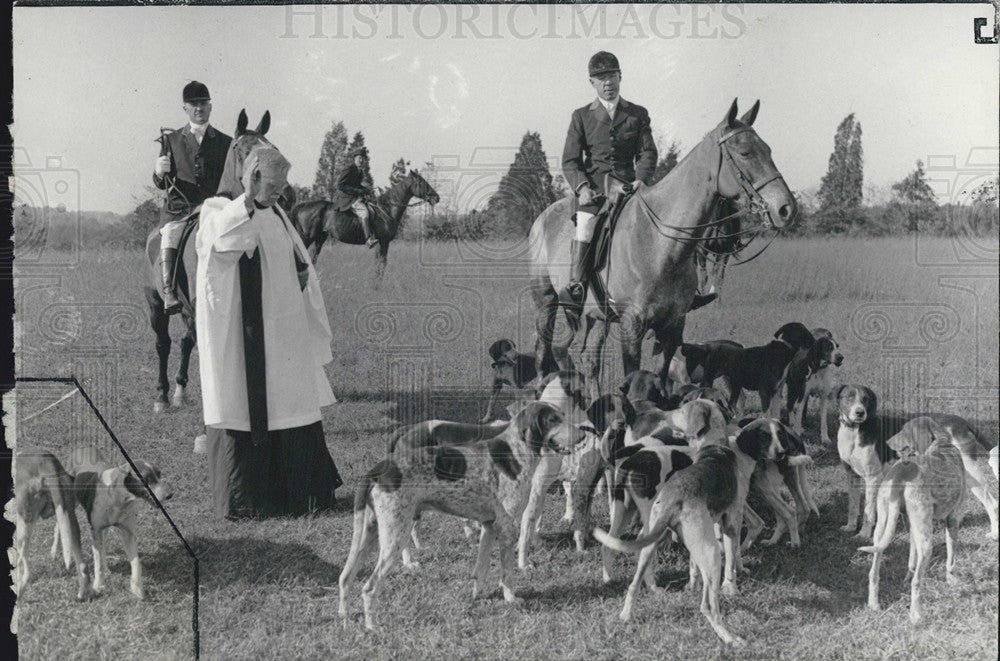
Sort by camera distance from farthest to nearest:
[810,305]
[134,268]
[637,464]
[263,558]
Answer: [810,305] → [134,268] → [263,558] → [637,464]

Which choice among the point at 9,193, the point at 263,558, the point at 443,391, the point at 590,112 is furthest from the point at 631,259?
the point at 9,193

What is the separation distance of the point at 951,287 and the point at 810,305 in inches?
37.0

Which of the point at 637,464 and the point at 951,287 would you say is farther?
the point at 951,287

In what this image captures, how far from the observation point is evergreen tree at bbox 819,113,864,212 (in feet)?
22.3

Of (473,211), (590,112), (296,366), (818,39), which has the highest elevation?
(818,39)

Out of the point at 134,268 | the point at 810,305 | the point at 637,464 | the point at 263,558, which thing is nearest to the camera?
the point at 637,464

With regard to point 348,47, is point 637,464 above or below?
below

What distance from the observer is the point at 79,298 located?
6543 millimetres

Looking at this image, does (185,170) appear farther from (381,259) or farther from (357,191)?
(381,259)

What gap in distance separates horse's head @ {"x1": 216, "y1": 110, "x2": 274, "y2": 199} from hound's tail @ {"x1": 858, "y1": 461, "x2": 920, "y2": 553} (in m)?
4.36

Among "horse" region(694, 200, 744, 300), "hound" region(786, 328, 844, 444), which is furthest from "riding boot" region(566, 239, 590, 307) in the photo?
"hound" region(786, 328, 844, 444)

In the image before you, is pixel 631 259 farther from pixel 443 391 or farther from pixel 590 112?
pixel 443 391

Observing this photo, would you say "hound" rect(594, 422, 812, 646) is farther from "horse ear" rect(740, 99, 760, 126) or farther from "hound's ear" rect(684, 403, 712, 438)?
"horse ear" rect(740, 99, 760, 126)

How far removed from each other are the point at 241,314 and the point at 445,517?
6.02ft
